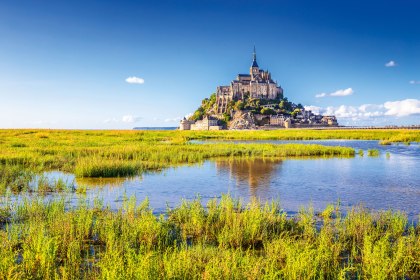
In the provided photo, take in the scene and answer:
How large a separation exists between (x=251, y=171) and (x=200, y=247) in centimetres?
1301

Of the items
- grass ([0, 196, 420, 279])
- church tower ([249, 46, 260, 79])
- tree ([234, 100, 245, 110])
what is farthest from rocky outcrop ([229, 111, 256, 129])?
grass ([0, 196, 420, 279])

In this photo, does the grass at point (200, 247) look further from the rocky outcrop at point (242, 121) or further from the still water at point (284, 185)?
the rocky outcrop at point (242, 121)

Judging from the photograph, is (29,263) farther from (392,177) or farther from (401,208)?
(392,177)

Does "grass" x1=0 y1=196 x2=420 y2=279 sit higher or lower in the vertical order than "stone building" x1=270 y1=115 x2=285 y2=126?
lower

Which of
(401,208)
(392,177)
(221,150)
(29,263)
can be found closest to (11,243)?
(29,263)

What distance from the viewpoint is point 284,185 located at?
15.3 m

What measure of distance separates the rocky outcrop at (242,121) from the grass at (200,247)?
370 ft

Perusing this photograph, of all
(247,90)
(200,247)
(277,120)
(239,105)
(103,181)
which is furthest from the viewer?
(247,90)

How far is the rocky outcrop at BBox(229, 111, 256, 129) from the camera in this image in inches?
4811

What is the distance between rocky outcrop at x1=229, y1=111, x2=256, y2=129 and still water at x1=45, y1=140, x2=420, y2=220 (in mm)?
99930

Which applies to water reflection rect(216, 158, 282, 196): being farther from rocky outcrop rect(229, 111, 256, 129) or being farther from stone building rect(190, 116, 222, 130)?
stone building rect(190, 116, 222, 130)

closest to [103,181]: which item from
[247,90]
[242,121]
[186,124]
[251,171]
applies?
[251,171]

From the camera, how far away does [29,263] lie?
5469 mm

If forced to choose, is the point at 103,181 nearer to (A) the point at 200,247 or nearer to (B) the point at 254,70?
(A) the point at 200,247
